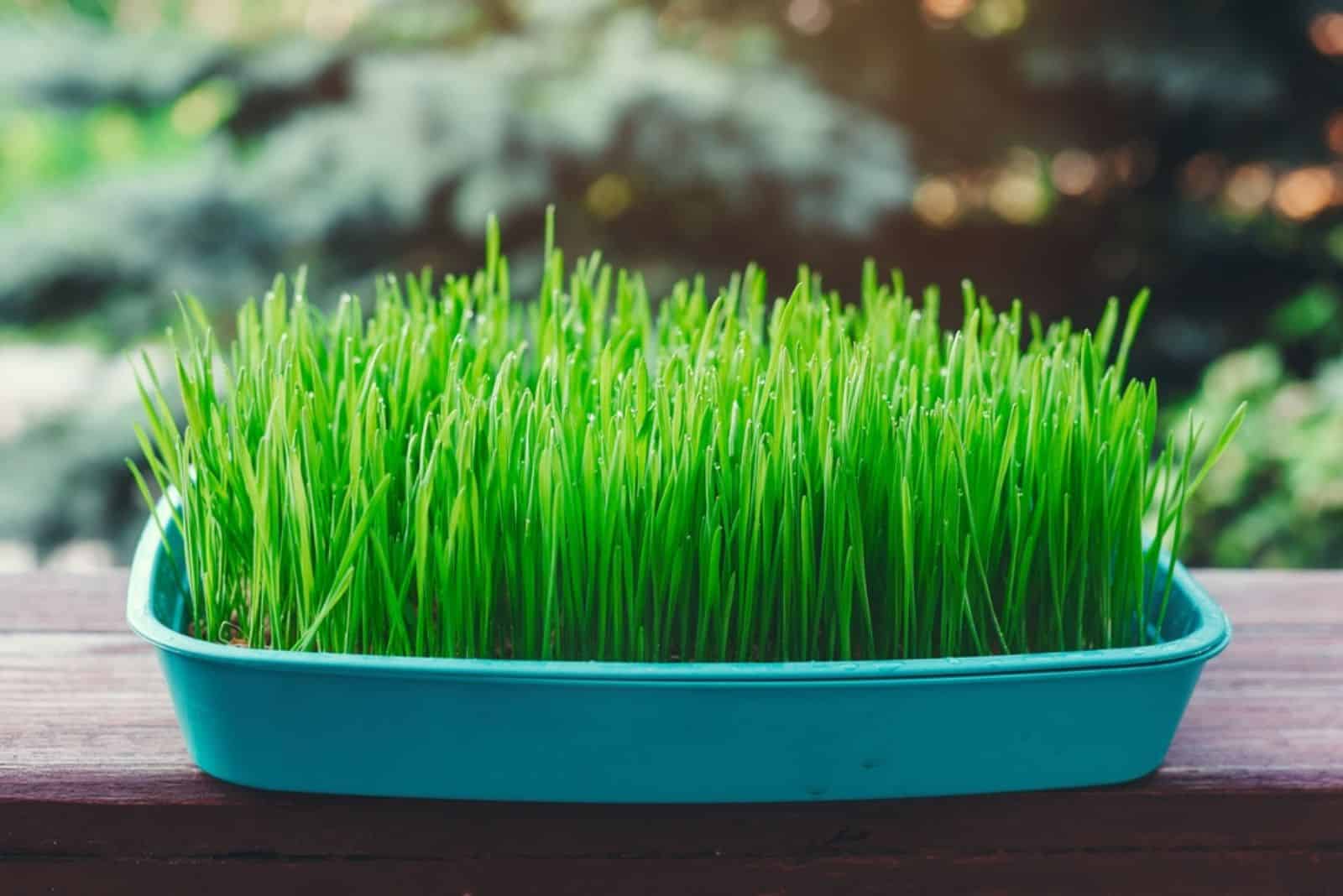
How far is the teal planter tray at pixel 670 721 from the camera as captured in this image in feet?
1.53

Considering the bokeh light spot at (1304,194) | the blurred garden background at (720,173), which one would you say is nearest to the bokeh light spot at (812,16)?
the blurred garden background at (720,173)

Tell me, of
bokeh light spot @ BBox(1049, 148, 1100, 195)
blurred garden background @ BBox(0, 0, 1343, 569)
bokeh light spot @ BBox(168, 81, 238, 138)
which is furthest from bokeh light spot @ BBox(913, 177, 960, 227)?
bokeh light spot @ BBox(168, 81, 238, 138)

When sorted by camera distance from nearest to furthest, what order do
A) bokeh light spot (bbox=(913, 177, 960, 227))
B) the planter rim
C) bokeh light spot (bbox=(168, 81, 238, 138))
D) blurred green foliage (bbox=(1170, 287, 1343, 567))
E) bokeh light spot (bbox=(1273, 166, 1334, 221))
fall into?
the planter rim → blurred green foliage (bbox=(1170, 287, 1343, 567)) → bokeh light spot (bbox=(168, 81, 238, 138)) → bokeh light spot (bbox=(1273, 166, 1334, 221)) → bokeh light spot (bbox=(913, 177, 960, 227))

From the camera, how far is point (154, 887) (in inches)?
20.7

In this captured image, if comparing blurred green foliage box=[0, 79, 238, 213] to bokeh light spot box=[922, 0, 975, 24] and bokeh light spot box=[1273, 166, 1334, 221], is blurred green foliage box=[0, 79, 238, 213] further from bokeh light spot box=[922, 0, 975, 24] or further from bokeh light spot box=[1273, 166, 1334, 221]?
bokeh light spot box=[1273, 166, 1334, 221]

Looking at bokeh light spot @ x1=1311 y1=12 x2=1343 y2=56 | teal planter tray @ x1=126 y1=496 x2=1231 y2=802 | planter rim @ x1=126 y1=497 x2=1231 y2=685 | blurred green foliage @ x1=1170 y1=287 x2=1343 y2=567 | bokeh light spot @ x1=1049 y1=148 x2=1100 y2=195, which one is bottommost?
blurred green foliage @ x1=1170 y1=287 x2=1343 y2=567

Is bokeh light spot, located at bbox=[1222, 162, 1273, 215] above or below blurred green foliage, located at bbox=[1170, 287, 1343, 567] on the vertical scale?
above

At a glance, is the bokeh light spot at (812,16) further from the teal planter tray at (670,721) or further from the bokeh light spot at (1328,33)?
the teal planter tray at (670,721)

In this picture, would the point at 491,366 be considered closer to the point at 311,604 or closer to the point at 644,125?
the point at 311,604

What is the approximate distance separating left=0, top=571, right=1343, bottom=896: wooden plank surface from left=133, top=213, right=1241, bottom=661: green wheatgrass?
0.07 m

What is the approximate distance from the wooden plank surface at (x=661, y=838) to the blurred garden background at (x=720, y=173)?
5.20 ft

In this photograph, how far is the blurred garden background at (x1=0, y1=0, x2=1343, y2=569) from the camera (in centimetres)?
211

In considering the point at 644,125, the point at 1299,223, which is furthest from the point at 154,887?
the point at 1299,223

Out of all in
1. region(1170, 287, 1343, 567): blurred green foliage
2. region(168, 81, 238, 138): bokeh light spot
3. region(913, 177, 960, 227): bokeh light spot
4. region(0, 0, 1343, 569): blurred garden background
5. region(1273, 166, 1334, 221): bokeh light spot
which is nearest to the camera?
region(1170, 287, 1343, 567): blurred green foliage
